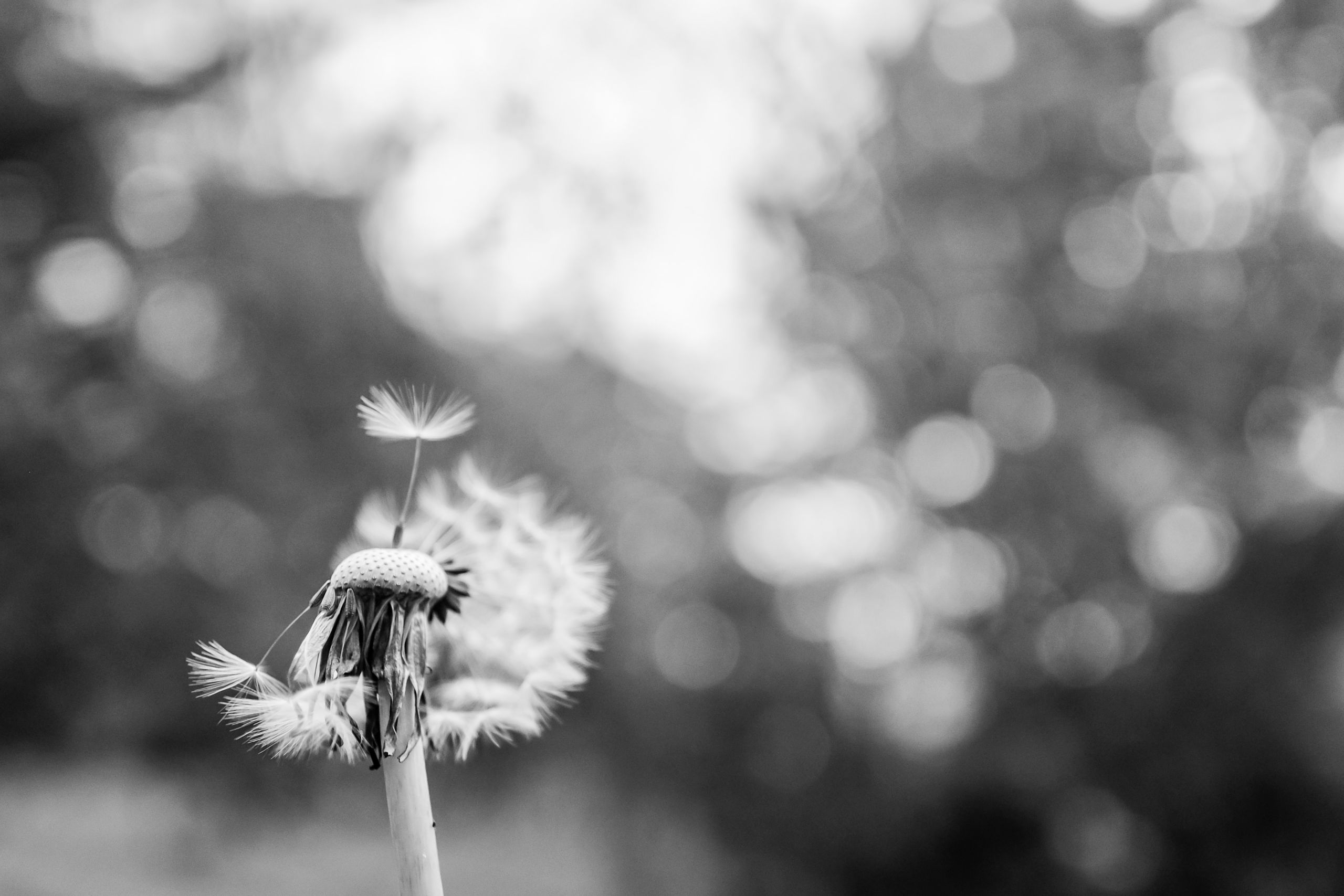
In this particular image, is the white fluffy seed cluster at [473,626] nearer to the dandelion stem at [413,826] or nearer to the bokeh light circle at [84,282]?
the dandelion stem at [413,826]

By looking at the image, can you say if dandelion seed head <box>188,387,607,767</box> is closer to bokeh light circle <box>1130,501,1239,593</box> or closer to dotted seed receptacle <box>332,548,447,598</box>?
dotted seed receptacle <box>332,548,447,598</box>

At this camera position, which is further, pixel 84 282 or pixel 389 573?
pixel 84 282

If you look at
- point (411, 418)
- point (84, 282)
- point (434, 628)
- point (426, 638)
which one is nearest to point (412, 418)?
A: point (411, 418)

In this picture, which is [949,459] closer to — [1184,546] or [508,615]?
[1184,546]

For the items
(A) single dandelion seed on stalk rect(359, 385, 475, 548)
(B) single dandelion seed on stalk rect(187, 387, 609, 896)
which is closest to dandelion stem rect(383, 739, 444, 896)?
(B) single dandelion seed on stalk rect(187, 387, 609, 896)

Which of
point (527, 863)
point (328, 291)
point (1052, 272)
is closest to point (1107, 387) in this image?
point (1052, 272)

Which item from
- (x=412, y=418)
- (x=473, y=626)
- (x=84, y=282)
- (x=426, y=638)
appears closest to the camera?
(x=426, y=638)

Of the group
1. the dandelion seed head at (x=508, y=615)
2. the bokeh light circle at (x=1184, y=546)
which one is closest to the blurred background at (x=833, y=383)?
the bokeh light circle at (x=1184, y=546)
